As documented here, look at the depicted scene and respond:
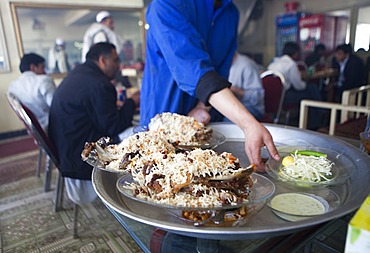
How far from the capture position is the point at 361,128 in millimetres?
1399

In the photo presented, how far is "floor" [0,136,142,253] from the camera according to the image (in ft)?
5.44

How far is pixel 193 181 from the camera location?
58 centimetres

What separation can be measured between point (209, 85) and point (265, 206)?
1.24 feet

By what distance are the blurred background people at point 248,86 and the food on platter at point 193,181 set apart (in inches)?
77.3

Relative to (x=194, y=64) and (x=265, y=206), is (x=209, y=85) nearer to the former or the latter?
(x=194, y=64)

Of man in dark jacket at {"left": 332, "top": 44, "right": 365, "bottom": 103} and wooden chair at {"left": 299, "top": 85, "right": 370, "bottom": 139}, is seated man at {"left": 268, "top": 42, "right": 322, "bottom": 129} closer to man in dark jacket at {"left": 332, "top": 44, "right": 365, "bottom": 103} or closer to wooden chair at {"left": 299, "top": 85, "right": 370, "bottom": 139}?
man in dark jacket at {"left": 332, "top": 44, "right": 365, "bottom": 103}

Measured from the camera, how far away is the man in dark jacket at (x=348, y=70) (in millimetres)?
4156

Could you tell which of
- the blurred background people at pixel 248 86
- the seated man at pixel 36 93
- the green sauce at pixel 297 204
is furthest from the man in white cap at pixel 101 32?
the green sauce at pixel 297 204

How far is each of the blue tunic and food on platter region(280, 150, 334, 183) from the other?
0.28m

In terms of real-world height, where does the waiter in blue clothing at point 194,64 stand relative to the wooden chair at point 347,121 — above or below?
above

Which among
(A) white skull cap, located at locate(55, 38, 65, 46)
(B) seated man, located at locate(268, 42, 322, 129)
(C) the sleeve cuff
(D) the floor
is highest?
(A) white skull cap, located at locate(55, 38, 65, 46)

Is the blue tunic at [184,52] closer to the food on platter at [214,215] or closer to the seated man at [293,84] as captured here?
the food on platter at [214,215]

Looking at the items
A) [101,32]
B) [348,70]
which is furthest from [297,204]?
[348,70]

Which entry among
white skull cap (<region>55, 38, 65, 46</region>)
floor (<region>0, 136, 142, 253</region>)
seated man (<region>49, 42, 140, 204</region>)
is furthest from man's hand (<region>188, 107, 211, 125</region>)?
white skull cap (<region>55, 38, 65, 46</region>)
